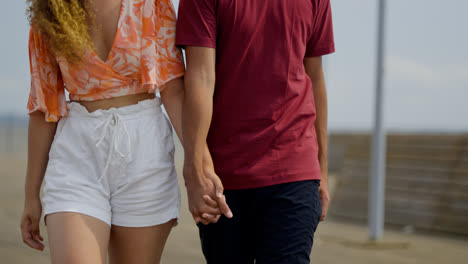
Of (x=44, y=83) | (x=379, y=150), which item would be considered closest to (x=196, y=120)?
(x=44, y=83)

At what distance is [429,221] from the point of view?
6531 mm

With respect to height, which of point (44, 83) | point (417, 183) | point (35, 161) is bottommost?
point (417, 183)

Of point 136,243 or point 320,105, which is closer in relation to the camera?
point 136,243

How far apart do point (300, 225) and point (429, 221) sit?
4976mm

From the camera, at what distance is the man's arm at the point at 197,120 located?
1963mm

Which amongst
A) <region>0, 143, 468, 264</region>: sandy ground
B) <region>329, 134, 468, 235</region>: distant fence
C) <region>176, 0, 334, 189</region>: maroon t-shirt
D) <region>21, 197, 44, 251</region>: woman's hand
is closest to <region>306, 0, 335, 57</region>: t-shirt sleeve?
<region>176, 0, 334, 189</region>: maroon t-shirt

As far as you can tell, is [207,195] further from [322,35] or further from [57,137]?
[322,35]

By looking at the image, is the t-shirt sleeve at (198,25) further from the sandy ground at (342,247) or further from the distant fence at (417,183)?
the distant fence at (417,183)

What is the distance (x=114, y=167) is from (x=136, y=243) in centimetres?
28

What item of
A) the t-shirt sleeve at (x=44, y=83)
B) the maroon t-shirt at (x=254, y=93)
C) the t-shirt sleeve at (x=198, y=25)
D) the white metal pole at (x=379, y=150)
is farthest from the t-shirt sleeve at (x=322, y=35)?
the white metal pole at (x=379, y=150)

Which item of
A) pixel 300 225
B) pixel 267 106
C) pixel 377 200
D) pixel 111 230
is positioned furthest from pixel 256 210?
pixel 377 200

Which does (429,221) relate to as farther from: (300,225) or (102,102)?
(102,102)

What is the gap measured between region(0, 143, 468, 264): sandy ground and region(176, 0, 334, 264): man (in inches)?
115

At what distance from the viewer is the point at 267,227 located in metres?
2.05
